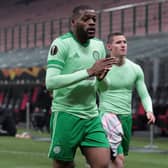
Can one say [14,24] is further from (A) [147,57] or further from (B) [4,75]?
(A) [147,57]

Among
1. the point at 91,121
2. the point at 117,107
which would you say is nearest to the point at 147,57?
the point at 117,107

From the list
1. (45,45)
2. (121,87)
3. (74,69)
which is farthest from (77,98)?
(45,45)

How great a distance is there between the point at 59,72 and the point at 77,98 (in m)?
0.32

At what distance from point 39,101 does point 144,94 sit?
58.4 ft

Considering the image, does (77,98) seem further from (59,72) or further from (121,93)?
(121,93)

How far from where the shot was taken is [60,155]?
7500 millimetres

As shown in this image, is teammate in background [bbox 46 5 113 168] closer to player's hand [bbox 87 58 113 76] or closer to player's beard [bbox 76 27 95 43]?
player's beard [bbox 76 27 95 43]

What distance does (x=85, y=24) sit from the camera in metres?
7.41

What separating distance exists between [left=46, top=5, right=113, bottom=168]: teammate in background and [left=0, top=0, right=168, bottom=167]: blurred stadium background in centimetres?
1461

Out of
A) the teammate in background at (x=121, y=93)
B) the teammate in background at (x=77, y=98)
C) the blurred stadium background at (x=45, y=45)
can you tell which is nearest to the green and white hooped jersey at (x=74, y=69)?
the teammate in background at (x=77, y=98)

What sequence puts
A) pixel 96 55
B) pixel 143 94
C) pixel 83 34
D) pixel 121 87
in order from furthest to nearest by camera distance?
pixel 121 87 → pixel 143 94 → pixel 96 55 → pixel 83 34

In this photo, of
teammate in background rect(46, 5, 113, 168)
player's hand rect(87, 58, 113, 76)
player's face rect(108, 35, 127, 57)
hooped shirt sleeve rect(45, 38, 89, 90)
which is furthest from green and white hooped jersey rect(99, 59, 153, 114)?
player's hand rect(87, 58, 113, 76)

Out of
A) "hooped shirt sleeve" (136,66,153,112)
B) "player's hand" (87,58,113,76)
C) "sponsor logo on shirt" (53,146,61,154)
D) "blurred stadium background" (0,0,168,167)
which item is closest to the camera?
"player's hand" (87,58,113,76)

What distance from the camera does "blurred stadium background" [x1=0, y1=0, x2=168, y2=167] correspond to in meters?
22.7
